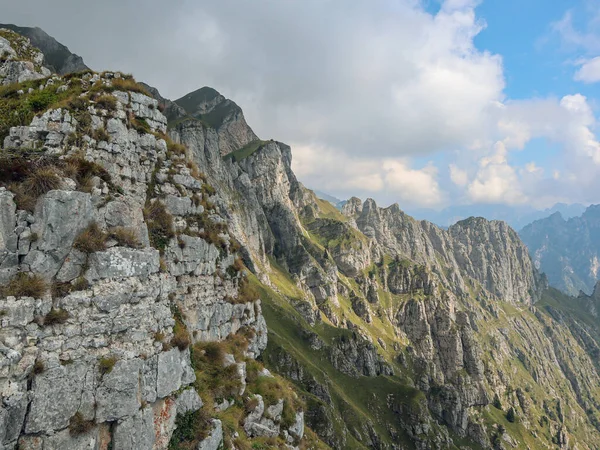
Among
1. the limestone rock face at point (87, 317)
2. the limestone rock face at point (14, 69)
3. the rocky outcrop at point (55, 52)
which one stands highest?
the rocky outcrop at point (55, 52)

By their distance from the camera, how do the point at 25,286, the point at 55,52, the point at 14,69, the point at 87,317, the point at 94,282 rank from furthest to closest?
the point at 55,52 < the point at 14,69 < the point at 94,282 < the point at 87,317 < the point at 25,286

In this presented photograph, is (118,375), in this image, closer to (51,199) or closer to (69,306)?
(69,306)

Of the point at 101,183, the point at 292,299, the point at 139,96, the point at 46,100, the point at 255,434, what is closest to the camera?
the point at 101,183

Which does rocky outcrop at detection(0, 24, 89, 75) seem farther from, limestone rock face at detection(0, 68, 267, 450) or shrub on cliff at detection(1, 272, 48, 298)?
shrub on cliff at detection(1, 272, 48, 298)

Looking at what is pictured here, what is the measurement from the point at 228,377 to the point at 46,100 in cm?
2425

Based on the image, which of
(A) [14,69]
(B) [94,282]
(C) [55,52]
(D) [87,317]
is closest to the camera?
(D) [87,317]

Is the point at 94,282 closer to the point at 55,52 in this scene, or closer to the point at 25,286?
the point at 25,286

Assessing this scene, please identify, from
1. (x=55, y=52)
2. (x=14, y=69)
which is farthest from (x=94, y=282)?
(x=55, y=52)

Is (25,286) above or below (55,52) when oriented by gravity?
below

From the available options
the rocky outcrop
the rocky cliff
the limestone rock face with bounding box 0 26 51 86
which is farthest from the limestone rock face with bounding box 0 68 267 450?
the rocky outcrop

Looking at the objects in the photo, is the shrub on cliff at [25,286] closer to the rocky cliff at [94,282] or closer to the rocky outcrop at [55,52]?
the rocky cliff at [94,282]

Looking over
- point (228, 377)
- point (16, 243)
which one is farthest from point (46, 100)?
point (228, 377)

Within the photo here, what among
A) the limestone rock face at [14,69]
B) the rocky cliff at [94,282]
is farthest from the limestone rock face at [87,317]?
the limestone rock face at [14,69]

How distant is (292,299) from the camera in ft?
592
